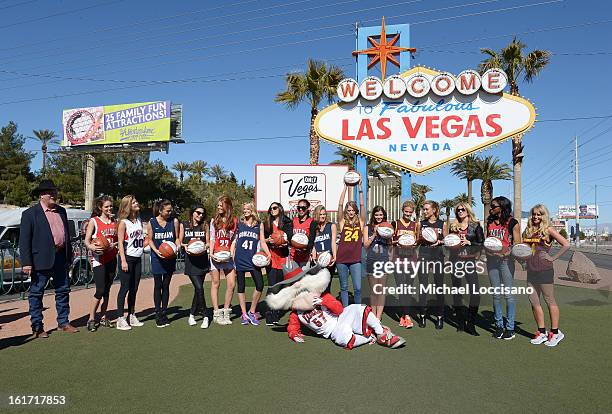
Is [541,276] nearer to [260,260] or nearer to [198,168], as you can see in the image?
[260,260]

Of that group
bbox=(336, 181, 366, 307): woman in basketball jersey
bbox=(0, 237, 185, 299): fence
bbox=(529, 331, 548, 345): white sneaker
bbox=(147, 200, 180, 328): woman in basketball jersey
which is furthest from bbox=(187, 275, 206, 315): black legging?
bbox=(529, 331, 548, 345): white sneaker

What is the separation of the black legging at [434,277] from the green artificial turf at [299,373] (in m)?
0.37

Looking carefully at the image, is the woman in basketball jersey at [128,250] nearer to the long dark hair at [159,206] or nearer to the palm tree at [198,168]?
the long dark hair at [159,206]

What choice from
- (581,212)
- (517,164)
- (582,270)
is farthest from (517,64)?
(581,212)

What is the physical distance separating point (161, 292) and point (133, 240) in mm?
859

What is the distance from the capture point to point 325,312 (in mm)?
5543

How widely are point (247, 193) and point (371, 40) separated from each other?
40.0m

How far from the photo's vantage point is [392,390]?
3967 mm

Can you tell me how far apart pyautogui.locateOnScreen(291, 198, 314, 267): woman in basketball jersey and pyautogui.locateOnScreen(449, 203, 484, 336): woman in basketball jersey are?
1975 mm

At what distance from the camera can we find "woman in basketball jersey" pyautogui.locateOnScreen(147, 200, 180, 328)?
21.2ft

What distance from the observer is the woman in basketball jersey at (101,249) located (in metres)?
6.11

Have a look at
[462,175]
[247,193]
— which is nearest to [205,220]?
[462,175]

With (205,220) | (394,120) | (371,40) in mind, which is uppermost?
(371,40)

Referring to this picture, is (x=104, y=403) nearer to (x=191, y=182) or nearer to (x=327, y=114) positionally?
(x=327, y=114)
